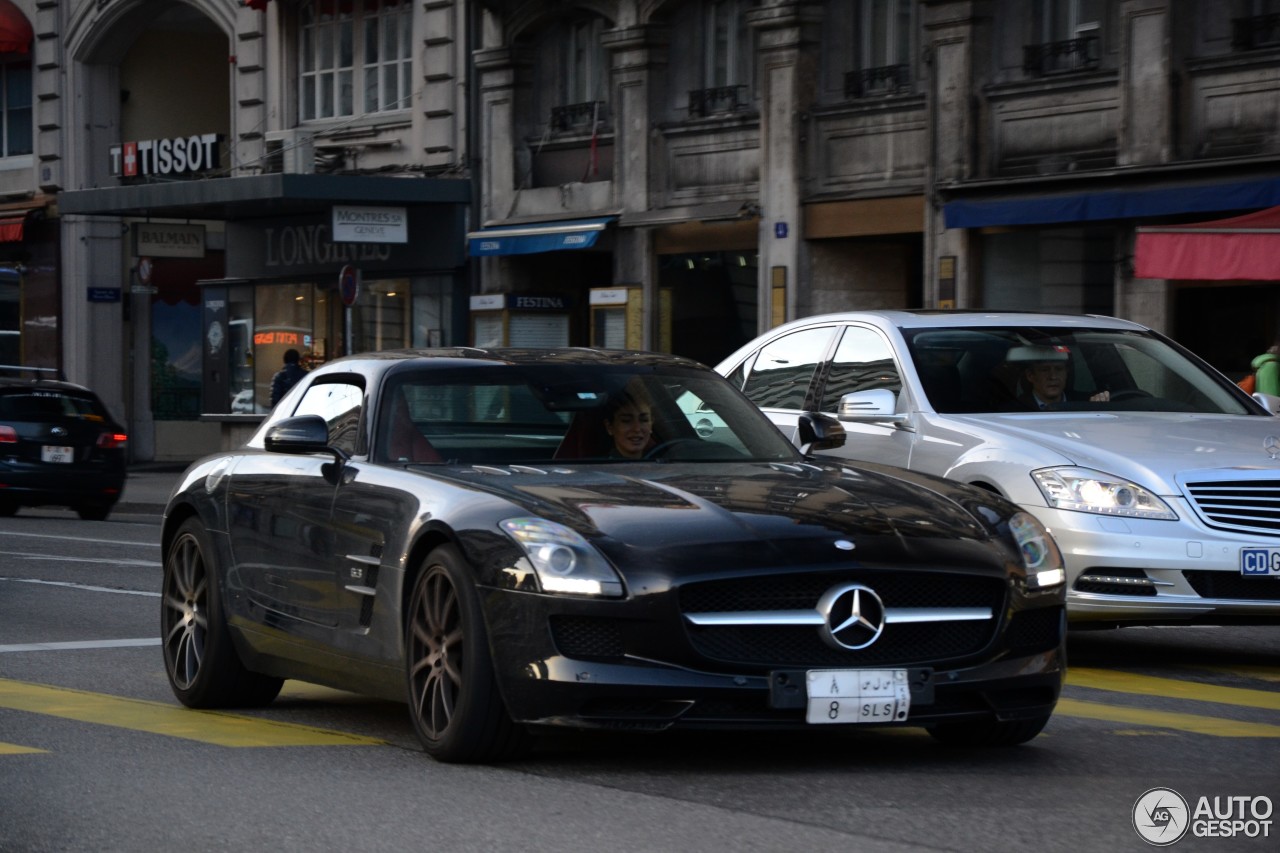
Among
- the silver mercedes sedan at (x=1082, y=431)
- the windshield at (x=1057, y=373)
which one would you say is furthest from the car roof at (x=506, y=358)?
the windshield at (x=1057, y=373)

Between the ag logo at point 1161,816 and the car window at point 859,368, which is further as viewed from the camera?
the car window at point 859,368

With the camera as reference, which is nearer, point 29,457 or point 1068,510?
point 1068,510

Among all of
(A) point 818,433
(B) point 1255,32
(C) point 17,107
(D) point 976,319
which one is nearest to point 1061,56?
(B) point 1255,32

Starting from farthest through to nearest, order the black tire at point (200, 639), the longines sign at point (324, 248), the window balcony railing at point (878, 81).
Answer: the longines sign at point (324, 248)
the window balcony railing at point (878, 81)
the black tire at point (200, 639)

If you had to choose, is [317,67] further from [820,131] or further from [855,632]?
[855,632]

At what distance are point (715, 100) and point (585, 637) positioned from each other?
21599 millimetres

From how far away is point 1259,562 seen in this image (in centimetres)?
917

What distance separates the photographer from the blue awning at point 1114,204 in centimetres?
2036

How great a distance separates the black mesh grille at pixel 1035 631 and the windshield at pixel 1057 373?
3.83 metres

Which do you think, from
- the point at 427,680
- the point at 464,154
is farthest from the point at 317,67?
the point at 427,680

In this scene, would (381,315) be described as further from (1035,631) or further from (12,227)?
(1035,631)

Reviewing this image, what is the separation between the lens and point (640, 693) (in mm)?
6215

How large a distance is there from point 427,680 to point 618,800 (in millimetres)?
962

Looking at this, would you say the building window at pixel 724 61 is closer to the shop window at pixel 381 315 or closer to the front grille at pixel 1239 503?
the shop window at pixel 381 315
